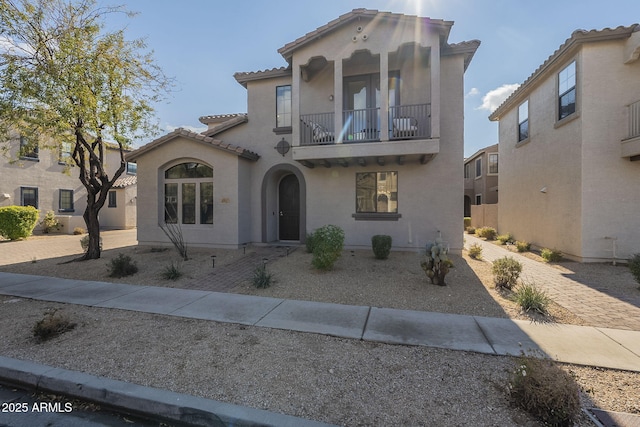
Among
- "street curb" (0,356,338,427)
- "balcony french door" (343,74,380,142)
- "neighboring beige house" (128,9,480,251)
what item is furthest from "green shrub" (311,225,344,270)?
"street curb" (0,356,338,427)

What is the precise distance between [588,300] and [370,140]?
675 centimetres

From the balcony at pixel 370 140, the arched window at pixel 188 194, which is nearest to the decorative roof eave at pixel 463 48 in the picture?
the balcony at pixel 370 140

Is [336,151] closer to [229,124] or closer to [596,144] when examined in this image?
[229,124]

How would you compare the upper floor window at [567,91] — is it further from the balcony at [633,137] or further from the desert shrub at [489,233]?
the desert shrub at [489,233]

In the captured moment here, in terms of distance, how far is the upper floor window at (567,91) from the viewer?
381 inches

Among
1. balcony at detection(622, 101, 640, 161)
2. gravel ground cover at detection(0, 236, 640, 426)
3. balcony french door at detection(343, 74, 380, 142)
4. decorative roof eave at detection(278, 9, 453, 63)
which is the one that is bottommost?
gravel ground cover at detection(0, 236, 640, 426)

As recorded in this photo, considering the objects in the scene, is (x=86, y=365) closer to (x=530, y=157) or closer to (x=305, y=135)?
(x=305, y=135)

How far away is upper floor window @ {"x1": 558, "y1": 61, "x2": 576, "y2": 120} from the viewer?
381 inches

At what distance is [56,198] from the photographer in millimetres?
19312

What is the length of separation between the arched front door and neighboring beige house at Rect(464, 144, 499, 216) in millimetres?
18214

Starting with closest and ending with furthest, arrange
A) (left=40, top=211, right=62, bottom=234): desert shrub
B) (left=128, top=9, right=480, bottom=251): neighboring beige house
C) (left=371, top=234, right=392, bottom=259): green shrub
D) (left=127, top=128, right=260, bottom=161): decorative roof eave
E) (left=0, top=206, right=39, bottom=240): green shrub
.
Answer: (left=371, top=234, right=392, bottom=259): green shrub
(left=128, top=9, right=480, bottom=251): neighboring beige house
(left=127, top=128, right=260, bottom=161): decorative roof eave
(left=0, top=206, right=39, bottom=240): green shrub
(left=40, top=211, right=62, bottom=234): desert shrub

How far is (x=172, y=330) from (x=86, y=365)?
1.13 meters

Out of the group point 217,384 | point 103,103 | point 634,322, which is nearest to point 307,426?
point 217,384

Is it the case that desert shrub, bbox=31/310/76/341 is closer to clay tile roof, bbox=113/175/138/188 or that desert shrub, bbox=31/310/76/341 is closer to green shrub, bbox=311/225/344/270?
green shrub, bbox=311/225/344/270
